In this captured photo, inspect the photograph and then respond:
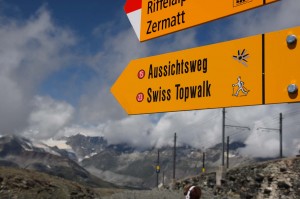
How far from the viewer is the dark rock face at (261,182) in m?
18.4

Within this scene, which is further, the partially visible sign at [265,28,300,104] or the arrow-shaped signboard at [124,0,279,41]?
the arrow-shaped signboard at [124,0,279,41]

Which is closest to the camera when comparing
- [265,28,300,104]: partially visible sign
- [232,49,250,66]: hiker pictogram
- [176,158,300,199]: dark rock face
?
[265,28,300,104]: partially visible sign

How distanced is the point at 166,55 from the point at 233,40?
95cm

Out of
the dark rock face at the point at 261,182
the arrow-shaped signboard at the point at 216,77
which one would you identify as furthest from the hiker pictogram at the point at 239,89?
the dark rock face at the point at 261,182

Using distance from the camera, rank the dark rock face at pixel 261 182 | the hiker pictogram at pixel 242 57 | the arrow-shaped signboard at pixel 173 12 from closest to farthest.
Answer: the hiker pictogram at pixel 242 57
the arrow-shaped signboard at pixel 173 12
the dark rock face at pixel 261 182

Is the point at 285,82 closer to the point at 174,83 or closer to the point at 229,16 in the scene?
the point at 229,16

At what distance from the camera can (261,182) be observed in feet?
63.9

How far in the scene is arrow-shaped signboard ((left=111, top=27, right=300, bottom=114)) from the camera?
362cm

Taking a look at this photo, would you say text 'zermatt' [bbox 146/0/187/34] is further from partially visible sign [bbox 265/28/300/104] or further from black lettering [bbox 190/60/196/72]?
partially visible sign [bbox 265/28/300/104]

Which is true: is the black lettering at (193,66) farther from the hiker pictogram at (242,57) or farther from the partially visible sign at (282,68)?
the partially visible sign at (282,68)

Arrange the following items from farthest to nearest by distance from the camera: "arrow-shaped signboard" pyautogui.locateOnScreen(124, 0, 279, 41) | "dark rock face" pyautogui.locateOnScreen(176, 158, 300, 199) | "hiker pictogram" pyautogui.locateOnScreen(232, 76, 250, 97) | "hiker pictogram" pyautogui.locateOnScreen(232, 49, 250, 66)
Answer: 1. "dark rock face" pyautogui.locateOnScreen(176, 158, 300, 199)
2. "arrow-shaped signboard" pyautogui.locateOnScreen(124, 0, 279, 41)
3. "hiker pictogram" pyautogui.locateOnScreen(232, 49, 250, 66)
4. "hiker pictogram" pyautogui.locateOnScreen(232, 76, 250, 97)

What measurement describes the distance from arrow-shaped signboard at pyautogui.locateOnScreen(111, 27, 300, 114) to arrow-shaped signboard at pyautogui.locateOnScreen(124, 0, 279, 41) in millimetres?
303

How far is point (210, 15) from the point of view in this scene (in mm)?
4199

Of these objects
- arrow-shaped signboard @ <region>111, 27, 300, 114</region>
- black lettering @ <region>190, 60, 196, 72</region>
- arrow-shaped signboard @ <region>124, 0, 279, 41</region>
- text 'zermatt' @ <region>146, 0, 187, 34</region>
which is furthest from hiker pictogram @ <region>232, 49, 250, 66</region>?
text 'zermatt' @ <region>146, 0, 187, 34</region>
